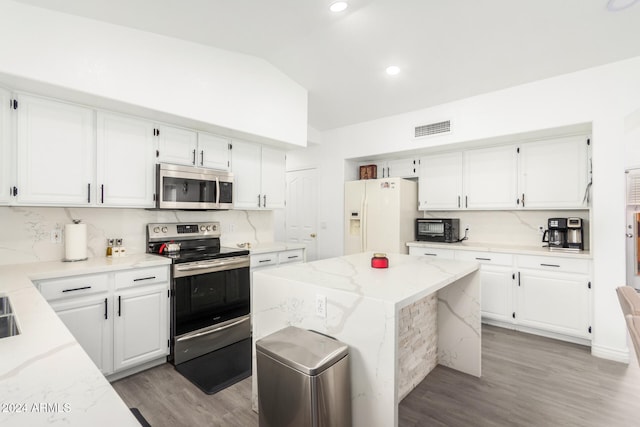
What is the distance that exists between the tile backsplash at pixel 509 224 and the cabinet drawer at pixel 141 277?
3757 millimetres

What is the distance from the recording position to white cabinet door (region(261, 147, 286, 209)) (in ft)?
13.1

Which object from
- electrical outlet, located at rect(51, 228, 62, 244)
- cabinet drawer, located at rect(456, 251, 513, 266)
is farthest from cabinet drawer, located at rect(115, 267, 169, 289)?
cabinet drawer, located at rect(456, 251, 513, 266)

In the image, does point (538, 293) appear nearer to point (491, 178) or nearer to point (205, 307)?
point (491, 178)

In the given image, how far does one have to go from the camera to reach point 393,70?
11.4 feet

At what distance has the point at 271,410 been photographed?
160 centimetres

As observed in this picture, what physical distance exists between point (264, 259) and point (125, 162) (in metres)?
1.69

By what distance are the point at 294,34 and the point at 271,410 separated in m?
3.07

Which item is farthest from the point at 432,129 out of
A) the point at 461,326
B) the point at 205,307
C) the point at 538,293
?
the point at 205,307

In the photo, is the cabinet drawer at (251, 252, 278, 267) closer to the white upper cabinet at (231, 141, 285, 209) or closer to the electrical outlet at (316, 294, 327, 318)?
the white upper cabinet at (231, 141, 285, 209)

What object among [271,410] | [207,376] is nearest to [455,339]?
[271,410]

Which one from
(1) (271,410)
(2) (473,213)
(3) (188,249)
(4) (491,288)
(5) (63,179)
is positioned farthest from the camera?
(2) (473,213)

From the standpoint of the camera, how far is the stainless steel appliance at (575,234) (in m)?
3.31

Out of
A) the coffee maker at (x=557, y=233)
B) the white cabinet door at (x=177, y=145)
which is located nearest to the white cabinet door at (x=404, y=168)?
the coffee maker at (x=557, y=233)

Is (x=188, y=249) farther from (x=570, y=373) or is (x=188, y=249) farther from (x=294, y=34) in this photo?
(x=570, y=373)
